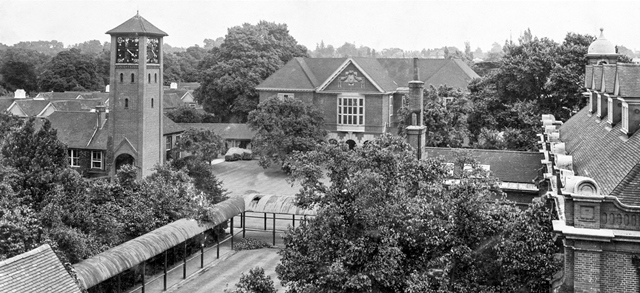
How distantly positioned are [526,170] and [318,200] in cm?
1641

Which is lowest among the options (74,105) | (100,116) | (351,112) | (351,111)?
(100,116)

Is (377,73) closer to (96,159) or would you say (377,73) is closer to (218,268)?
(96,159)

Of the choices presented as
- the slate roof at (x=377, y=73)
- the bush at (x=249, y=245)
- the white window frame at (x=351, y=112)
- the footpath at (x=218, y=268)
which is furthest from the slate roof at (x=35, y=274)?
the slate roof at (x=377, y=73)

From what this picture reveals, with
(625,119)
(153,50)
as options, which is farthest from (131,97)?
(625,119)

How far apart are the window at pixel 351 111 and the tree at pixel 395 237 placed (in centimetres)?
4751

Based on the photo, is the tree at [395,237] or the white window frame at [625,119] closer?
the tree at [395,237]

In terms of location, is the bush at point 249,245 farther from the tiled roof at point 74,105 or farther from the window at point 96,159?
the tiled roof at point 74,105

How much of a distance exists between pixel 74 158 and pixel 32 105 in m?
33.6

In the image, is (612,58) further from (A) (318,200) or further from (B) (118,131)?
(B) (118,131)

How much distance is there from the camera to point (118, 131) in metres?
52.9

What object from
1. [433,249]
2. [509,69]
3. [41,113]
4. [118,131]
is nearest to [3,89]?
[41,113]

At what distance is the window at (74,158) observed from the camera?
182 ft

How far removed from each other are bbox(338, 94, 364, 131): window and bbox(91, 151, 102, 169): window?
2422 centimetres

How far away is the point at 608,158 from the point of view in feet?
63.2
